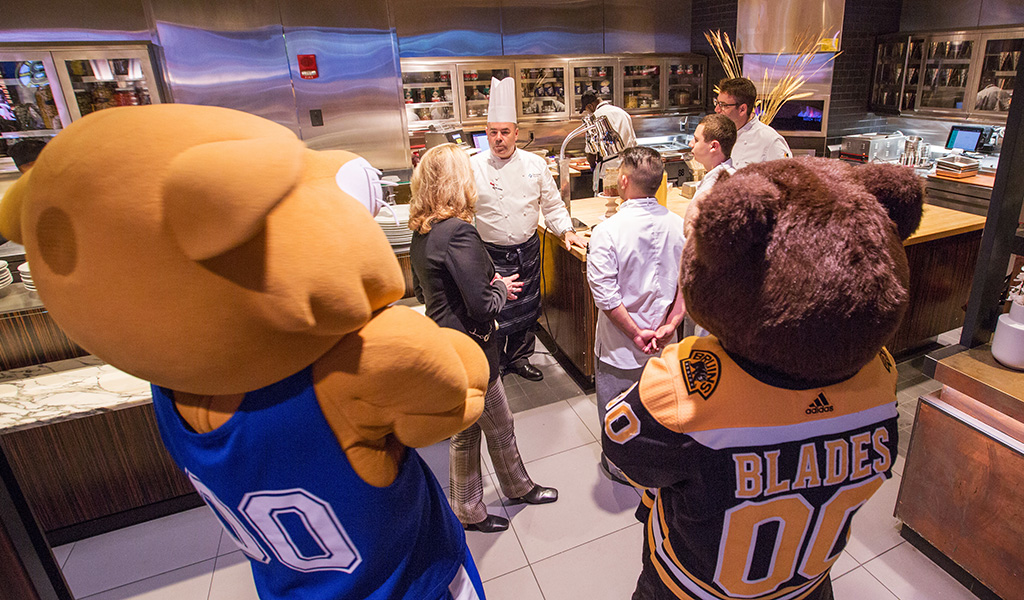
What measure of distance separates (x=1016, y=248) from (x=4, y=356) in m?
3.71

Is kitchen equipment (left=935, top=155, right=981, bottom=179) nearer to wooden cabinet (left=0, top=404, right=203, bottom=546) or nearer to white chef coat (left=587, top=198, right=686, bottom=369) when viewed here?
white chef coat (left=587, top=198, right=686, bottom=369)

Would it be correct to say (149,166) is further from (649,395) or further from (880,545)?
(880,545)

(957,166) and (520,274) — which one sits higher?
(957,166)

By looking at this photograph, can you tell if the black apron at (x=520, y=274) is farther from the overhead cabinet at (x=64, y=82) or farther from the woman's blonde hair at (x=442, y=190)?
the overhead cabinet at (x=64, y=82)

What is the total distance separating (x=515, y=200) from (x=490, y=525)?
1.64m

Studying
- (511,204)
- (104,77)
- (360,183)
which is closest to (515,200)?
(511,204)

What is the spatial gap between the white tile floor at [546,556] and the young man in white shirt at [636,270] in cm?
56

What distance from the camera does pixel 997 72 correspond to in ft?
15.2

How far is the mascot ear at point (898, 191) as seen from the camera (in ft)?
2.79

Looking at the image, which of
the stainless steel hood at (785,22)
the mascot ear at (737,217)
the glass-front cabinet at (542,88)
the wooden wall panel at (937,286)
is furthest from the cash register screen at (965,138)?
the mascot ear at (737,217)

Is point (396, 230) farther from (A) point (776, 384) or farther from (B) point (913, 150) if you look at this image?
(B) point (913, 150)

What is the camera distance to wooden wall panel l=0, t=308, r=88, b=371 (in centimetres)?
220

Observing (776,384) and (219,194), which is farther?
(776,384)

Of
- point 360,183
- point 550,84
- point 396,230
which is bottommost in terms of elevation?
point 396,230
